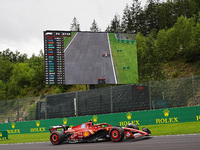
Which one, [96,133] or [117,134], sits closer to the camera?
[117,134]

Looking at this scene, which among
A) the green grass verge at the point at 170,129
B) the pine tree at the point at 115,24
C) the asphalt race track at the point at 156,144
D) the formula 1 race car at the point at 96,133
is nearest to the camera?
the asphalt race track at the point at 156,144

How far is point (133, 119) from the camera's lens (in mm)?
18828

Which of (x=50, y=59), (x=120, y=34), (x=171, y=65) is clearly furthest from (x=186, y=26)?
(x=50, y=59)

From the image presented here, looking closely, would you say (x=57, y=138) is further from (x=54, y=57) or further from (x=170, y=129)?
(x=54, y=57)

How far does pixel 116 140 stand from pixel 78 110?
437 inches

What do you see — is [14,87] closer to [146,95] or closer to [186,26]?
[186,26]

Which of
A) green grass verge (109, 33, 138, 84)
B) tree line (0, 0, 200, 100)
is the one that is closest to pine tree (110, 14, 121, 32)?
tree line (0, 0, 200, 100)

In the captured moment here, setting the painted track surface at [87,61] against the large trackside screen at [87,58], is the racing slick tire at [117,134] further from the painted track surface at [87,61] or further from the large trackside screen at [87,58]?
the painted track surface at [87,61]

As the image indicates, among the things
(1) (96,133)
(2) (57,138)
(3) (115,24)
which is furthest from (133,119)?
(3) (115,24)

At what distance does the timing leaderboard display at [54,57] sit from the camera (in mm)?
24141

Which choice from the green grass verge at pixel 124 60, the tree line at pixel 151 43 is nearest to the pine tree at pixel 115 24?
the tree line at pixel 151 43

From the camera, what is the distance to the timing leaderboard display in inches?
950

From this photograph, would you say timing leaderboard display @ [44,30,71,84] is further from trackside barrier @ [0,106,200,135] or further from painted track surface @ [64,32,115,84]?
trackside barrier @ [0,106,200,135]

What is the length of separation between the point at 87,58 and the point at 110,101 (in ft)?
18.9
